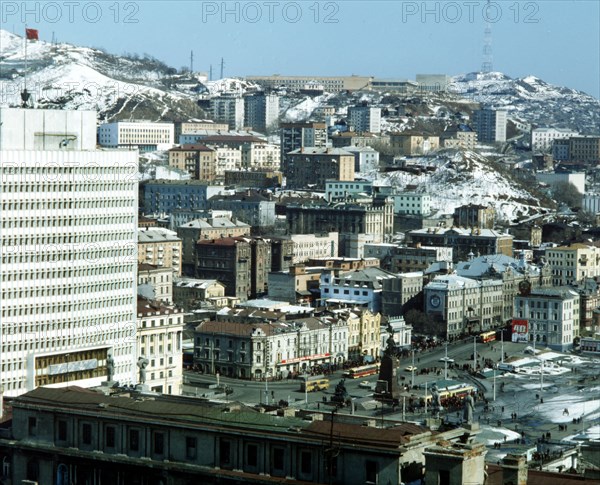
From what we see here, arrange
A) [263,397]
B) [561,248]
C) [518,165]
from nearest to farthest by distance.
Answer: [263,397]
[561,248]
[518,165]

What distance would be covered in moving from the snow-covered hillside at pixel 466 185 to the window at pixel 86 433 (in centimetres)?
10804

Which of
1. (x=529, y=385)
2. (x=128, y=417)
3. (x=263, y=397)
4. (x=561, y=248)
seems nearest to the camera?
(x=128, y=417)

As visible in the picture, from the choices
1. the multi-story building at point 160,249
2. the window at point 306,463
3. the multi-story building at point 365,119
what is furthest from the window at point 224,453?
the multi-story building at point 365,119

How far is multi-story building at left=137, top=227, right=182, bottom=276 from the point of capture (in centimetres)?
10056

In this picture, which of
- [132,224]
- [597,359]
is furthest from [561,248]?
[132,224]

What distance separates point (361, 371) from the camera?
75188 millimetres

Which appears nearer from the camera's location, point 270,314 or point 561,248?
point 270,314

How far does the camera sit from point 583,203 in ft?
506

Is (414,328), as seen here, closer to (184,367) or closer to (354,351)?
(354,351)

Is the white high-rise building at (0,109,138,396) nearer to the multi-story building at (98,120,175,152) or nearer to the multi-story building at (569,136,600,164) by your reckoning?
the multi-story building at (98,120,175,152)

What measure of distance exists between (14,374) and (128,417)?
28395 millimetres

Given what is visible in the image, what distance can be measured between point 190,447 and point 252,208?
96930 mm

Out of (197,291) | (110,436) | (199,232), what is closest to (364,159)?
(199,232)

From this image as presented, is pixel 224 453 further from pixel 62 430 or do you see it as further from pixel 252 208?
pixel 252 208
